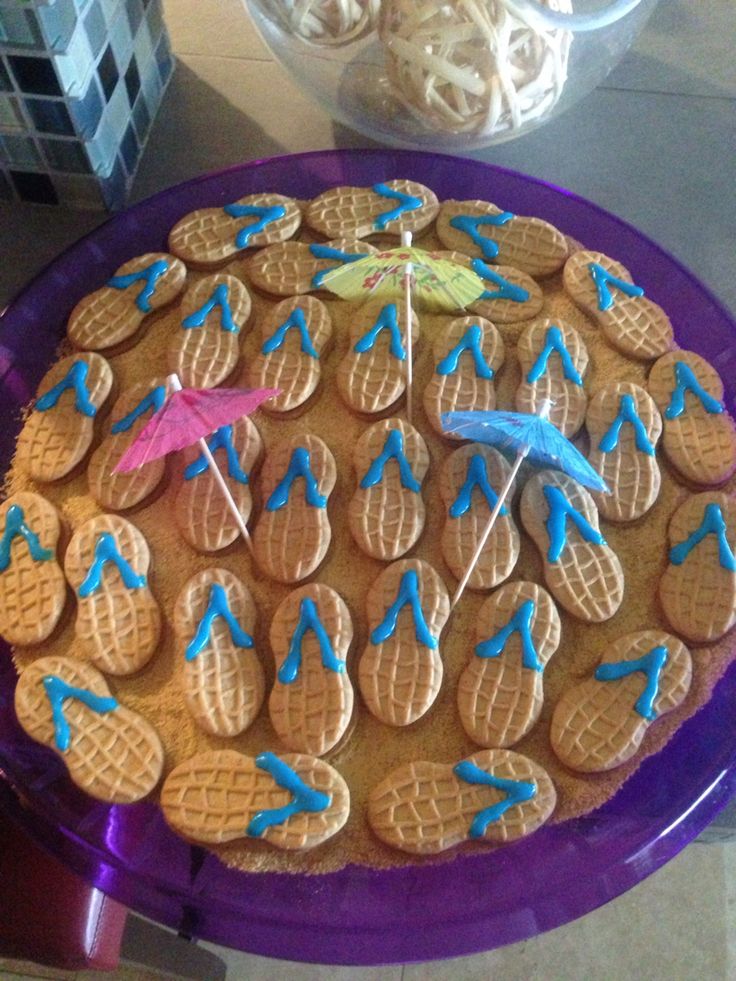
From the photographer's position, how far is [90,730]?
667 mm

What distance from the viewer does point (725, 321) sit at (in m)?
0.84

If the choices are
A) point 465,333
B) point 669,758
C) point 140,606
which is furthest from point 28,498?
point 669,758

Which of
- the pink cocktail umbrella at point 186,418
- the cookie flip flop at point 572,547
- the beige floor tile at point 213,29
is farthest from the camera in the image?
the beige floor tile at point 213,29

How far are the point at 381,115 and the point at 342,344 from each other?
1.07ft

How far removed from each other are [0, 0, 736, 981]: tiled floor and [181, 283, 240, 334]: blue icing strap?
0.89ft

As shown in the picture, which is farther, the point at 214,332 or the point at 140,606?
the point at 214,332

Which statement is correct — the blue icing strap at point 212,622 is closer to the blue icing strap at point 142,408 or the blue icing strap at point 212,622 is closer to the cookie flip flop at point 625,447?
the blue icing strap at point 142,408

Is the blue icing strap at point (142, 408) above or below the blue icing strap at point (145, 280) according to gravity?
below

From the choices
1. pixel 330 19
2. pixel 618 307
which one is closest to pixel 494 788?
pixel 618 307

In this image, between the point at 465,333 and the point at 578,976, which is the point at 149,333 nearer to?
the point at 465,333

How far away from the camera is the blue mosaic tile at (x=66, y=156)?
917mm

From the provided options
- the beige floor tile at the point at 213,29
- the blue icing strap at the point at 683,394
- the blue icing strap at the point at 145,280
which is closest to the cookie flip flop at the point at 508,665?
the blue icing strap at the point at 683,394

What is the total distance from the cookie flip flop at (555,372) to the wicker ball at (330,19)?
1.19 feet

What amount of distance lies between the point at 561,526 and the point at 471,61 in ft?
1.49
